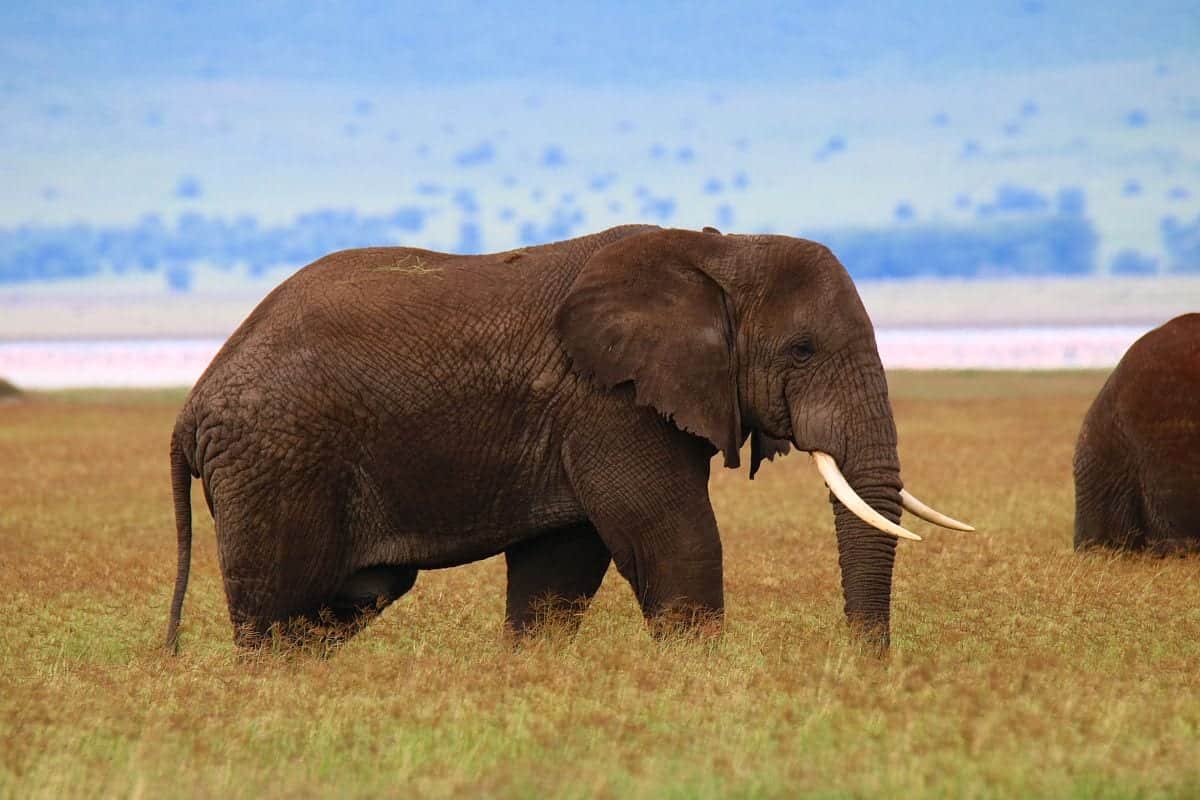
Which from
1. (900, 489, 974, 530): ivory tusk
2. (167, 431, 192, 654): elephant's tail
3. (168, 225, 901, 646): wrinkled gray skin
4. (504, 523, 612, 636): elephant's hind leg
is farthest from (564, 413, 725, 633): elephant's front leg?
(167, 431, 192, 654): elephant's tail

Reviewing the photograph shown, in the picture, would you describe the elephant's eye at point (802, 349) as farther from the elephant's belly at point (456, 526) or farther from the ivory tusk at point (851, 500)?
the elephant's belly at point (456, 526)

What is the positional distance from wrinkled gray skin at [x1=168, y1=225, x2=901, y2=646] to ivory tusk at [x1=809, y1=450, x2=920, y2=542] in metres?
0.07

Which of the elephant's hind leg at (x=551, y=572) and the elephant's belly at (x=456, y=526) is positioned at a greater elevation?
the elephant's belly at (x=456, y=526)

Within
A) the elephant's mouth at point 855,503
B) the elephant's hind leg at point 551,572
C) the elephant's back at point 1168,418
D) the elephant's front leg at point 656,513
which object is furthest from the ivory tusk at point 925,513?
the elephant's back at point 1168,418

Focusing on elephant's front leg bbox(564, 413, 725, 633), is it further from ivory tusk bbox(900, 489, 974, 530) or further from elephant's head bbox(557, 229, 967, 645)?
ivory tusk bbox(900, 489, 974, 530)

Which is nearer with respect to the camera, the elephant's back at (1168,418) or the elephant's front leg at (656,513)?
the elephant's front leg at (656,513)

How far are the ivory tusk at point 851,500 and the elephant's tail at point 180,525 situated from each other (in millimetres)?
3795

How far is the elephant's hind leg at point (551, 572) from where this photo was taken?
35.7ft

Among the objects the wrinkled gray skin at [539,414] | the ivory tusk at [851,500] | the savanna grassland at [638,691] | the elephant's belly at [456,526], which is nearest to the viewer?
the savanna grassland at [638,691]

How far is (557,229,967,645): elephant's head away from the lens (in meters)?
9.82

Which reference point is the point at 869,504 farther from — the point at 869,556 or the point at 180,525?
the point at 180,525

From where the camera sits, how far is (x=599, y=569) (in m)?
11.0

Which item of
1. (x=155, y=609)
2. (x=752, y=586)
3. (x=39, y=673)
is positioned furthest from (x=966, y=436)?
(x=39, y=673)

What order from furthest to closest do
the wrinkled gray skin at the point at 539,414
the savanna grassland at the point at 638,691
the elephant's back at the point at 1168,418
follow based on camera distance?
the elephant's back at the point at 1168,418 → the wrinkled gray skin at the point at 539,414 → the savanna grassland at the point at 638,691
